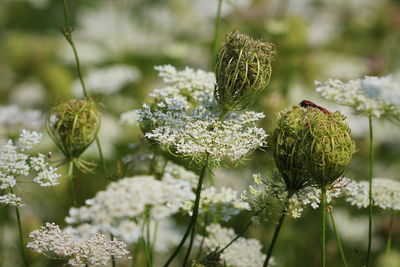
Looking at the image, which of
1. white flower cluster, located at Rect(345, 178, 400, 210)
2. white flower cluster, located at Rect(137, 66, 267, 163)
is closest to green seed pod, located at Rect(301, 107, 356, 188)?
white flower cluster, located at Rect(137, 66, 267, 163)

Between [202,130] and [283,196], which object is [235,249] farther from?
[202,130]

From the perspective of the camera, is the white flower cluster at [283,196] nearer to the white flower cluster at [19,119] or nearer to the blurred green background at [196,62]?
the blurred green background at [196,62]

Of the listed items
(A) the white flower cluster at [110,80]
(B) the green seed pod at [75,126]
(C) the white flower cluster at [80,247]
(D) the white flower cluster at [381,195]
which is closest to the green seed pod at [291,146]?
(D) the white flower cluster at [381,195]

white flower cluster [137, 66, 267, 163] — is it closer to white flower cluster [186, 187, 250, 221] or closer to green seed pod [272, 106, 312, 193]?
green seed pod [272, 106, 312, 193]

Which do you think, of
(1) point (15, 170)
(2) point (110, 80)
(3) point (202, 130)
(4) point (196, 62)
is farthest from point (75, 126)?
(4) point (196, 62)

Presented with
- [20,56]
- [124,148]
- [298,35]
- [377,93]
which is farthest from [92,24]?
[377,93]

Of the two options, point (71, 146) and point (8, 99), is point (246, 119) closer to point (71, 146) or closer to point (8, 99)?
point (71, 146)
